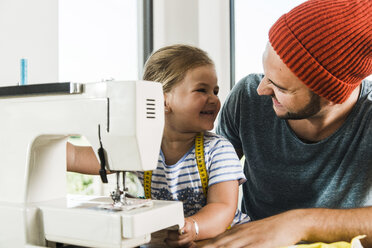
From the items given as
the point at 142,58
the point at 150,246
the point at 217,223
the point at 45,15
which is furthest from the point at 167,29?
the point at 150,246

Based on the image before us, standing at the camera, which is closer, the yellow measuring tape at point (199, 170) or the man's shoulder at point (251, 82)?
the yellow measuring tape at point (199, 170)

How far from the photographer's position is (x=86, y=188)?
2.64 metres

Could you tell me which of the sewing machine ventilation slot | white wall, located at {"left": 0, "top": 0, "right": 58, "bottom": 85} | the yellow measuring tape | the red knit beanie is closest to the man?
the red knit beanie

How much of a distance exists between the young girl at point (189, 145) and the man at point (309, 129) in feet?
0.66

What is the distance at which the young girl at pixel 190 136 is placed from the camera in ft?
4.36

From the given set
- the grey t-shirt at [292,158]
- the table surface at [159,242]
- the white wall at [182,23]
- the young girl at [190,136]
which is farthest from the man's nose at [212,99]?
the white wall at [182,23]

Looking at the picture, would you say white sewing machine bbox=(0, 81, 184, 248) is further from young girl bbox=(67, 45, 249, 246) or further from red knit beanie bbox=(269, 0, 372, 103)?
red knit beanie bbox=(269, 0, 372, 103)

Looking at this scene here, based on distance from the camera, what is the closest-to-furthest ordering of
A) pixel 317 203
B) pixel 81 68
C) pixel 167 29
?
pixel 317 203 → pixel 81 68 → pixel 167 29

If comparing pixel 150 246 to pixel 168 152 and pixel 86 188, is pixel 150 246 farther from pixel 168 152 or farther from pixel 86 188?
pixel 86 188

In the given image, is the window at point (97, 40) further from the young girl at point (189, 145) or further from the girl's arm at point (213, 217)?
the girl's arm at point (213, 217)

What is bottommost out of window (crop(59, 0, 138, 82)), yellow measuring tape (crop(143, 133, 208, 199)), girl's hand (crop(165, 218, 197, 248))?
girl's hand (crop(165, 218, 197, 248))

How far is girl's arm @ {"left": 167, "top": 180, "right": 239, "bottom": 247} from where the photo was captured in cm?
100

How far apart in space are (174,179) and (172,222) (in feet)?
1.69

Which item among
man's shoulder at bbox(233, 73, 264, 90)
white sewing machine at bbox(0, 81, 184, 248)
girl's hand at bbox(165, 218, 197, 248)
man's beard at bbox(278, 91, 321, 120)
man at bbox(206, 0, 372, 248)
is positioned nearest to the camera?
white sewing machine at bbox(0, 81, 184, 248)
